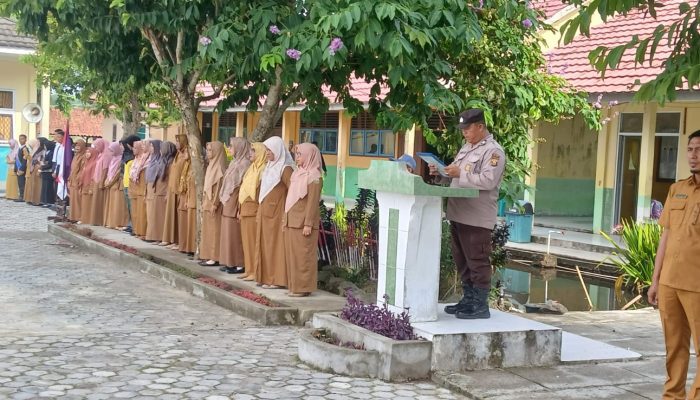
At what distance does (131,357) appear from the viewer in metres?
6.77

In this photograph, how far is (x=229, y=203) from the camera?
10.5 metres

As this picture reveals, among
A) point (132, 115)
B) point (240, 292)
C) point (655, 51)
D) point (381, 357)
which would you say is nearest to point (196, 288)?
point (240, 292)

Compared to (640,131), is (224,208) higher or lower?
lower

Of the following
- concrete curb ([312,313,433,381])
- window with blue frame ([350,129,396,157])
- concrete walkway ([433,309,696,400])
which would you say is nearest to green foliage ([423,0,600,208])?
concrete walkway ([433,309,696,400])

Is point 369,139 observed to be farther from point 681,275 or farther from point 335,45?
point 681,275

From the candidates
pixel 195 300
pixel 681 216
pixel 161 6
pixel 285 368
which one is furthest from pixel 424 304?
pixel 161 6

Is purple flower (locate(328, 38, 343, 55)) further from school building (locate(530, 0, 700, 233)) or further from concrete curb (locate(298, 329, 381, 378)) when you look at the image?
school building (locate(530, 0, 700, 233))

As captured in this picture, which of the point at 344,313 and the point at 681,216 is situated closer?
the point at 681,216

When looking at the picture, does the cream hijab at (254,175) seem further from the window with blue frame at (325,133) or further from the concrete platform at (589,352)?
the window with blue frame at (325,133)

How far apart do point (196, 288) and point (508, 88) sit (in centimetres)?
427

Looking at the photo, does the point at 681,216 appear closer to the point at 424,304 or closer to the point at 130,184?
the point at 424,304

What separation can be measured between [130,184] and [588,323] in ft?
27.0

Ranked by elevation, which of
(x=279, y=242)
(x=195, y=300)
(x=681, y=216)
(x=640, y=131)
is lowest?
(x=195, y=300)

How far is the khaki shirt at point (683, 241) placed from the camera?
5.20 m
